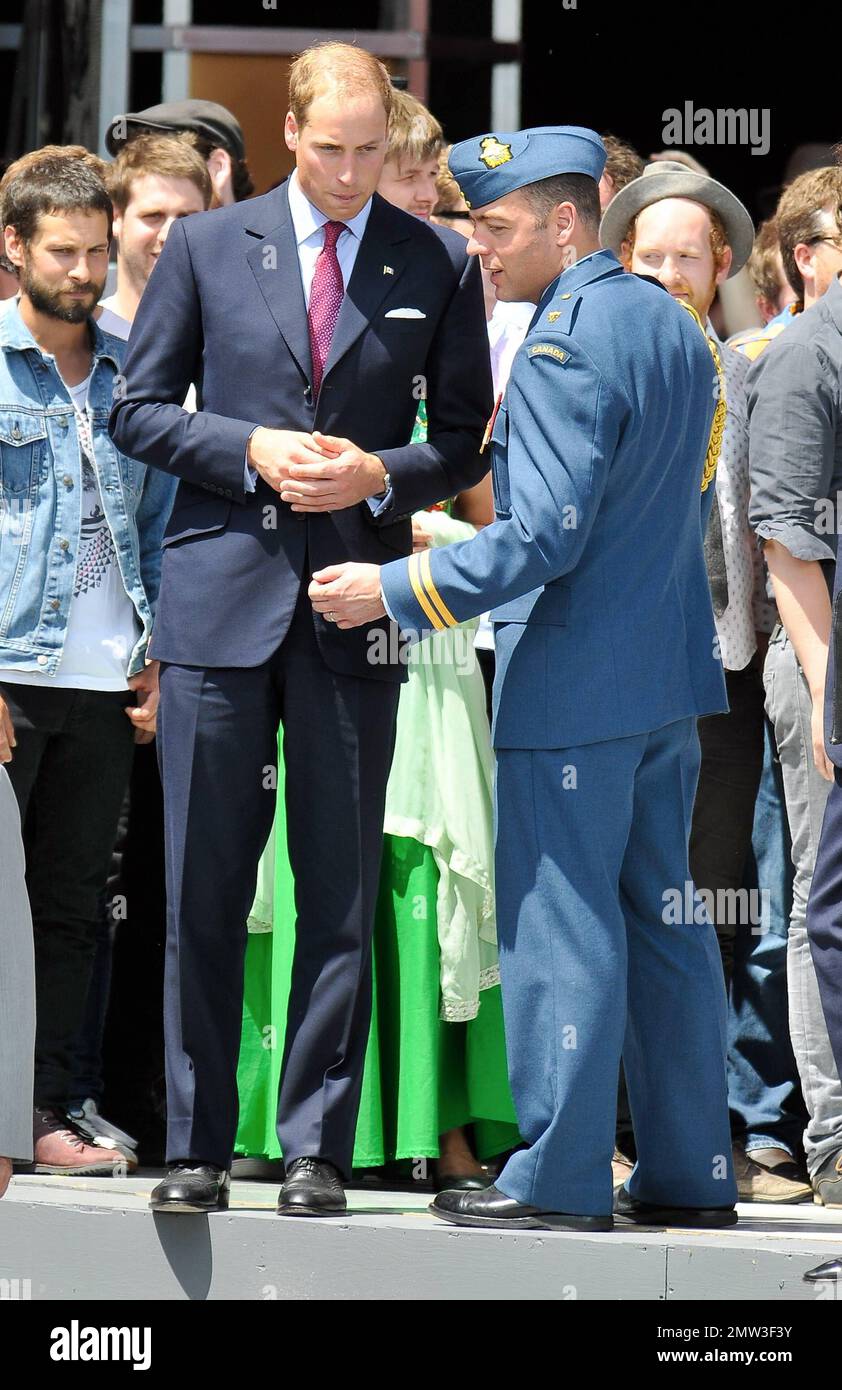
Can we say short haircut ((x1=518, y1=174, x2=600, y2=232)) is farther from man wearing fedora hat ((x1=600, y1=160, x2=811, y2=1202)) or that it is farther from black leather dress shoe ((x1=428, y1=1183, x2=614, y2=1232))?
black leather dress shoe ((x1=428, y1=1183, x2=614, y2=1232))

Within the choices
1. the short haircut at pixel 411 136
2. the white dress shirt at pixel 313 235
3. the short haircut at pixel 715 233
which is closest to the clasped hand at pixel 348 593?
the white dress shirt at pixel 313 235

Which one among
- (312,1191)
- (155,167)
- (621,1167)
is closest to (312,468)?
(312,1191)

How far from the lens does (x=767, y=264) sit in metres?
5.94

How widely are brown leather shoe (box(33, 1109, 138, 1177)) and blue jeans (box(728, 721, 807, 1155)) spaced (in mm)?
1498

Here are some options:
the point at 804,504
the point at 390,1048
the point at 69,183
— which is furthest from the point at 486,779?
the point at 69,183

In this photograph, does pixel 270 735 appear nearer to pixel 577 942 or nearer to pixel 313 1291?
pixel 577 942

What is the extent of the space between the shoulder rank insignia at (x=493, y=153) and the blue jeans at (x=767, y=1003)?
1.74 meters

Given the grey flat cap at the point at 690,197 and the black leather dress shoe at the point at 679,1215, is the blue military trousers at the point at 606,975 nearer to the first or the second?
the black leather dress shoe at the point at 679,1215

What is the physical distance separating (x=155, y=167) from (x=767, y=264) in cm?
175

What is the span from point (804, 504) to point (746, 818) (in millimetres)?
860

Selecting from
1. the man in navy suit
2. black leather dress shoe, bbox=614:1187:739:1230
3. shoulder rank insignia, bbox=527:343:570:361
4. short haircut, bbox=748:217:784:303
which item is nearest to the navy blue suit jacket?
the man in navy suit

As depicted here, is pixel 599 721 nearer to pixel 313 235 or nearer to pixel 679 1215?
pixel 679 1215

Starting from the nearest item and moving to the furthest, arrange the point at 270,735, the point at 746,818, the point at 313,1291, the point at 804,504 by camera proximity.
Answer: the point at 313,1291, the point at 270,735, the point at 804,504, the point at 746,818

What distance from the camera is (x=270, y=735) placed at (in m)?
4.06
